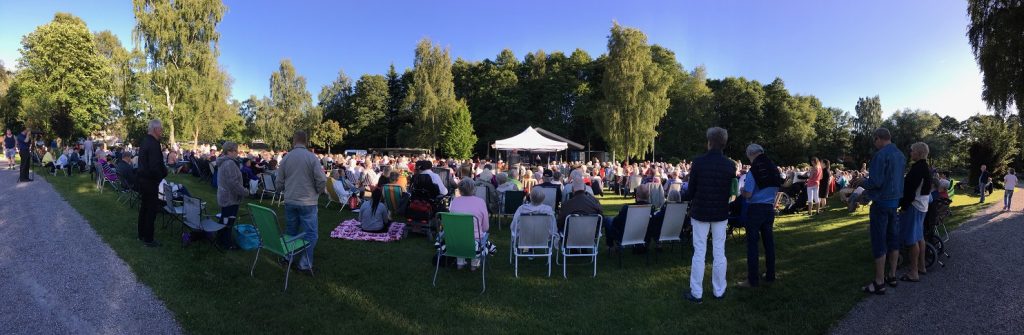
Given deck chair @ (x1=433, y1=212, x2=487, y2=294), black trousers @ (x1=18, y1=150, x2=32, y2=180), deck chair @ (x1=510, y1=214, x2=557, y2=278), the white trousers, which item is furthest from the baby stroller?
black trousers @ (x1=18, y1=150, x2=32, y2=180)

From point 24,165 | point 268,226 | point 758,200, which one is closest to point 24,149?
point 24,165

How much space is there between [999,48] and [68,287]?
20.3 meters

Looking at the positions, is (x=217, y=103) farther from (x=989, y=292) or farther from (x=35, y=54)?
(x=989, y=292)

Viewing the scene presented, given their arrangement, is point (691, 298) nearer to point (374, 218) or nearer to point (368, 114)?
point (374, 218)

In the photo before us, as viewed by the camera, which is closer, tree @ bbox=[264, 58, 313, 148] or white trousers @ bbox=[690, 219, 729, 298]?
white trousers @ bbox=[690, 219, 729, 298]

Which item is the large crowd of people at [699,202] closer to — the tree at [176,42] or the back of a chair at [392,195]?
the back of a chair at [392,195]

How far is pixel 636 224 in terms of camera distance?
5461mm

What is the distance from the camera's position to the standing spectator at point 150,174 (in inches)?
211

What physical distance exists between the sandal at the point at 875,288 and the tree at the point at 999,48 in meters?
13.7

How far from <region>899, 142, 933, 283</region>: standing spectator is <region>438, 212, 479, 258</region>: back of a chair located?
4.36 m

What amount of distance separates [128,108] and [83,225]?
30.0 meters

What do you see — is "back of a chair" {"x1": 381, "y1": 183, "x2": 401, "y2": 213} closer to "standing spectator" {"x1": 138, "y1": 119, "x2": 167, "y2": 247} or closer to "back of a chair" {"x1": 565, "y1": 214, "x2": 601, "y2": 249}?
"standing spectator" {"x1": 138, "y1": 119, "x2": 167, "y2": 247}

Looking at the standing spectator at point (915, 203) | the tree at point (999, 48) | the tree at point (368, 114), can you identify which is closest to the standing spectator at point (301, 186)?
the standing spectator at point (915, 203)

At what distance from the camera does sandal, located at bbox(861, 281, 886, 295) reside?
4473mm
